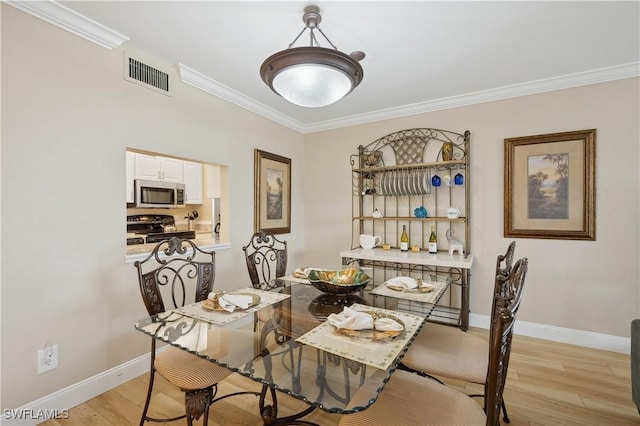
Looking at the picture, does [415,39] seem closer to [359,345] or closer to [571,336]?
[359,345]

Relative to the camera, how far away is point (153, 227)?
13.9 ft

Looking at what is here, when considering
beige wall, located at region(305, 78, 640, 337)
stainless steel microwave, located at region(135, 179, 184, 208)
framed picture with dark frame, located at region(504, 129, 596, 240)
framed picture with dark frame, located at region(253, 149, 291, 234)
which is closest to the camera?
beige wall, located at region(305, 78, 640, 337)

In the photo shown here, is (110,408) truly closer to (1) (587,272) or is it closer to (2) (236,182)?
(2) (236,182)

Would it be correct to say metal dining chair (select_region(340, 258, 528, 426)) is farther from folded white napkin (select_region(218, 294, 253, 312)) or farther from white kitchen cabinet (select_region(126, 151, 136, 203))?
white kitchen cabinet (select_region(126, 151, 136, 203))

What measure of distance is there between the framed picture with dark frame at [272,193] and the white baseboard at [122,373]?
1679 millimetres

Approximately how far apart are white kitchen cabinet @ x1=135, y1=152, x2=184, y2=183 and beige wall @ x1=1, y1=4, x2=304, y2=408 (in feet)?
5.32

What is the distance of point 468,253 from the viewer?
3.16m

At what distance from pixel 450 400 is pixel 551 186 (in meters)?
2.55

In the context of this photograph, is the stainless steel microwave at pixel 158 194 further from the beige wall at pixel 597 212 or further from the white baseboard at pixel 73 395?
the beige wall at pixel 597 212

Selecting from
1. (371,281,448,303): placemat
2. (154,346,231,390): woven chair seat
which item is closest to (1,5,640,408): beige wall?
(154,346,231,390): woven chair seat

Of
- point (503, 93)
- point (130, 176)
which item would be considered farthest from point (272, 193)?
point (503, 93)

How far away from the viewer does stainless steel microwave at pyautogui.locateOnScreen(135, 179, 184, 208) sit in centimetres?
371

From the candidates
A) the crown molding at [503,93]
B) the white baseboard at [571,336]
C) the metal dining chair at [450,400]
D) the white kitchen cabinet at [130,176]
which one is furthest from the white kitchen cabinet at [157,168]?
the white baseboard at [571,336]

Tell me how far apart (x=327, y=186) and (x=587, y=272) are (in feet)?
9.36
